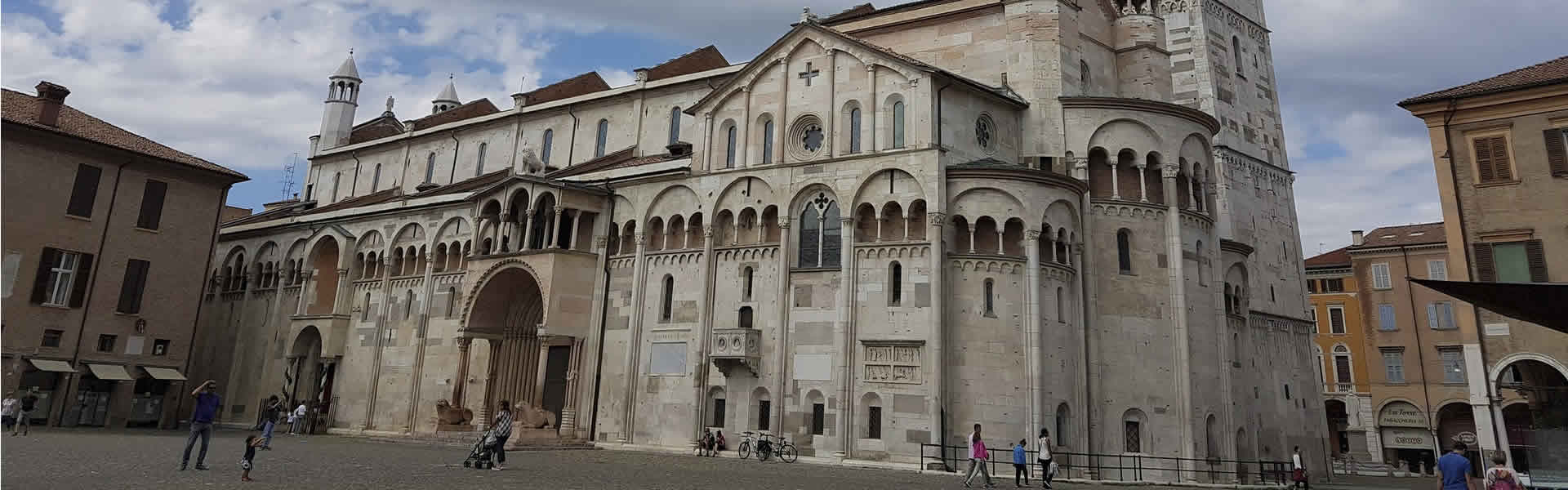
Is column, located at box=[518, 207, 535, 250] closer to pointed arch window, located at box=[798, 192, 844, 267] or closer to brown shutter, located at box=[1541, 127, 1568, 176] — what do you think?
pointed arch window, located at box=[798, 192, 844, 267]

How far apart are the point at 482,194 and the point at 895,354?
15.2m

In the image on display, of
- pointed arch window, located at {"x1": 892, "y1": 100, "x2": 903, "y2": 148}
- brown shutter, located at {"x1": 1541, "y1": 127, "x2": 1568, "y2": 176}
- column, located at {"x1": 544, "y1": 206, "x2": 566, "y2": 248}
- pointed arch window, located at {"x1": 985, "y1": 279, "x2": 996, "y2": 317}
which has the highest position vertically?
pointed arch window, located at {"x1": 892, "y1": 100, "x2": 903, "y2": 148}

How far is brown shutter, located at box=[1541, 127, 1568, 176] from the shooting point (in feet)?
67.6

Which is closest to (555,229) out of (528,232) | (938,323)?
(528,232)

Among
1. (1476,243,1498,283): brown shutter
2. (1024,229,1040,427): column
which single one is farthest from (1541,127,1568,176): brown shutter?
(1024,229,1040,427): column

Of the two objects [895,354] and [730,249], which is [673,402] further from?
[895,354]

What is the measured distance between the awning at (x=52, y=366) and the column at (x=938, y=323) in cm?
2609

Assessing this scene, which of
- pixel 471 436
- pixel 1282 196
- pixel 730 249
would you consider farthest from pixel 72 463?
pixel 1282 196

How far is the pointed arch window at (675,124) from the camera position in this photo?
34.4 m

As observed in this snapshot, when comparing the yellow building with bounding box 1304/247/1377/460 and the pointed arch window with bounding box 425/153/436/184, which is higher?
the pointed arch window with bounding box 425/153/436/184

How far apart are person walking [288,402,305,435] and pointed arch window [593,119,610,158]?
1347 centimetres

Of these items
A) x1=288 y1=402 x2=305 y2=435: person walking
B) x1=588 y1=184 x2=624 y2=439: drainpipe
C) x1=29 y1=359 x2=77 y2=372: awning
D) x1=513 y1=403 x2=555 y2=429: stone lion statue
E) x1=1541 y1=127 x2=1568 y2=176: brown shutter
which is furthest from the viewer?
x1=288 y1=402 x2=305 y2=435: person walking

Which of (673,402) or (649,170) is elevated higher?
(649,170)

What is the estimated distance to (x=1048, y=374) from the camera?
22.0 metres
